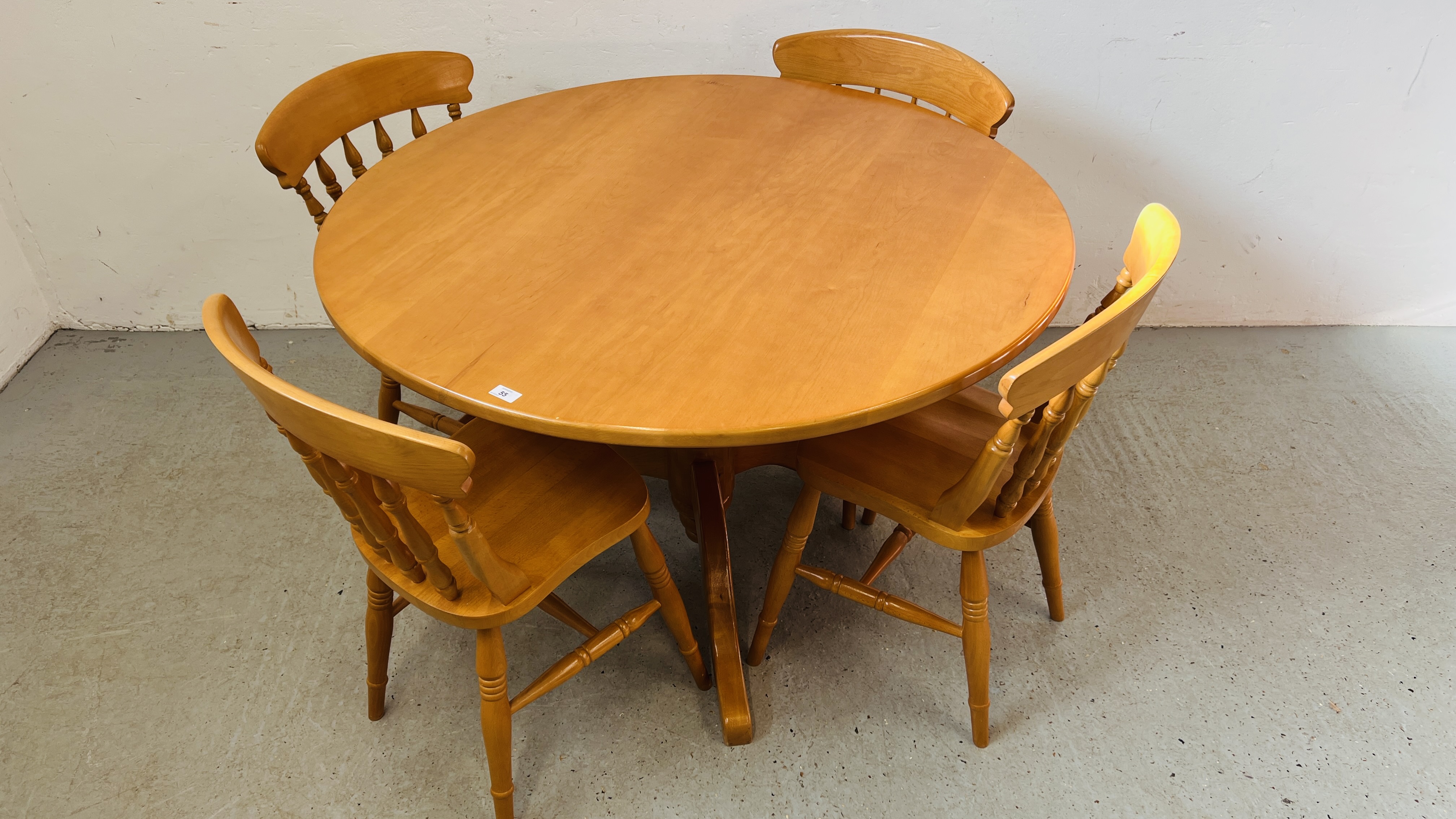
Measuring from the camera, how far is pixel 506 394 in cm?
111

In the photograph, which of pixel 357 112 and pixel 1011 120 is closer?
pixel 357 112

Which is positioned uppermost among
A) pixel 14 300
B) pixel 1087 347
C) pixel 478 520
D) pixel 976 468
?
pixel 1087 347

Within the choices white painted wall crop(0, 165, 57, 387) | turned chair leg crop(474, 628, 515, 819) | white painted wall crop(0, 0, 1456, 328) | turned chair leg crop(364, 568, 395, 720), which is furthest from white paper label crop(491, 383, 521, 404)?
white painted wall crop(0, 165, 57, 387)

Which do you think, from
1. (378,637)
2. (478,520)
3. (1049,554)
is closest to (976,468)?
(1049,554)

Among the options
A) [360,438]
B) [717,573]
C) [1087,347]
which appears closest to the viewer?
[360,438]

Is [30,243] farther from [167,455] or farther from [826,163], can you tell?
[826,163]

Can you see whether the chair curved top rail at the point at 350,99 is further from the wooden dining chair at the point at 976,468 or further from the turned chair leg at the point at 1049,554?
the turned chair leg at the point at 1049,554

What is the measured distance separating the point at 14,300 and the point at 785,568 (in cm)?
258

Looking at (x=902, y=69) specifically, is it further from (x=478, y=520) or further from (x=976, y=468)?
(x=478, y=520)

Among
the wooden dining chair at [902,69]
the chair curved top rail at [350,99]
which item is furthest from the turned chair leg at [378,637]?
the wooden dining chair at [902,69]

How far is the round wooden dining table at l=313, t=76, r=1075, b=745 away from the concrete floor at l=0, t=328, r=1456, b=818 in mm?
240

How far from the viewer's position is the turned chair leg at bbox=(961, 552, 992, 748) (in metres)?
1.51

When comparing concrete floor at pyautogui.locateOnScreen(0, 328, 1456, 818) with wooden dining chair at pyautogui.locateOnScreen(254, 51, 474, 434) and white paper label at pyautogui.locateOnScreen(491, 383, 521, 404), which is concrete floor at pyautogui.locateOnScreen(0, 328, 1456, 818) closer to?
wooden dining chair at pyautogui.locateOnScreen(254, 51, 474, 434)

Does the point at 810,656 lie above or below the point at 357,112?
below
